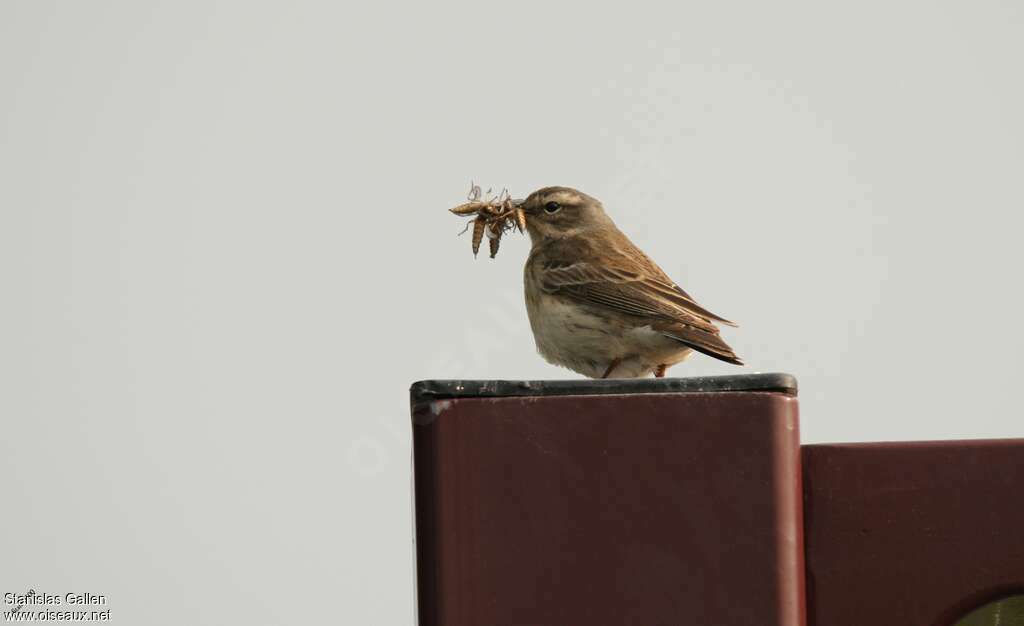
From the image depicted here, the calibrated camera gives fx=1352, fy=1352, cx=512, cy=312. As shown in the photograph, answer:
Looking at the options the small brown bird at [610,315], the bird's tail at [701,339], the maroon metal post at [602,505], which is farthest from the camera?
the small brown bird at [610,315]

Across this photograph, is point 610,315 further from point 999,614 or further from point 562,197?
point 999,614

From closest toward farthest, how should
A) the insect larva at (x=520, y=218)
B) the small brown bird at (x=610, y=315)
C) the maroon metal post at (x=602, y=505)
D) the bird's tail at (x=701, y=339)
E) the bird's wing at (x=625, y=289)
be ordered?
the maroon metal post at (x=602, y=505) → the bird's tail at (x=701, y=339) → the small brown bird at (x=610, y=315) → the bird's wing at (x=625, y=289) → the insect larva at (x=520, y=218)

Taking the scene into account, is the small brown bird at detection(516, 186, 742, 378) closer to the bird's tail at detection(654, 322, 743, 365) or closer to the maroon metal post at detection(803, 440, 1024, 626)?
the bird's tail at detection(654, 322, 743, 365)

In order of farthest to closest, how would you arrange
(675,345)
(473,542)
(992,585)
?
(675,345) < (992,585) < (473,542)

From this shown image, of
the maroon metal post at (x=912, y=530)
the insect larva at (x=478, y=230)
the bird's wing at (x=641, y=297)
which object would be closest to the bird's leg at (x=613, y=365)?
the bird's wing at (x=641, y=297)

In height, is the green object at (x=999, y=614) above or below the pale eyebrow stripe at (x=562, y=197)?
below

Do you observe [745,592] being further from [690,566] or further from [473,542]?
[473,542]

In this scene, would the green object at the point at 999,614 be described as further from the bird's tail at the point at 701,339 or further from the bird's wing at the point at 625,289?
the bird's wing at the point at 625,289

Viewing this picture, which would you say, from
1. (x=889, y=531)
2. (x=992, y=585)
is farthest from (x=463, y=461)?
(x=992, y=585)

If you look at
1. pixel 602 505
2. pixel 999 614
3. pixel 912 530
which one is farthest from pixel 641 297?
pixel 602 505
